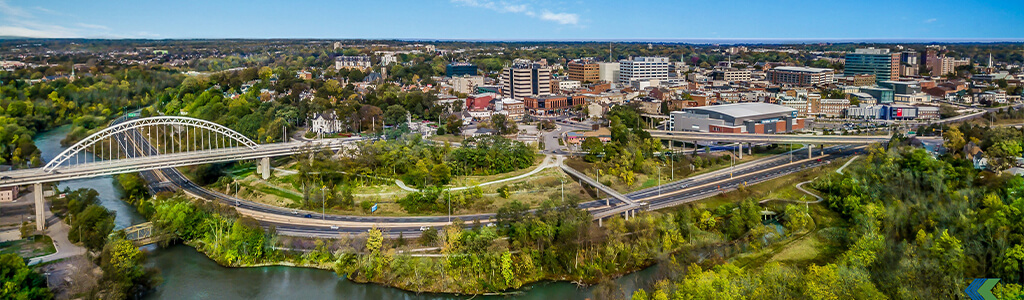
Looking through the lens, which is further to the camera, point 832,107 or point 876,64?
point 876,64

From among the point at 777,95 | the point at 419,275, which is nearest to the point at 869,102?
the point at 777,95

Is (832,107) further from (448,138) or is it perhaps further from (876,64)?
(876,64)

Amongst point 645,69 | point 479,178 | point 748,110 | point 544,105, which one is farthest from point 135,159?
point 645,69

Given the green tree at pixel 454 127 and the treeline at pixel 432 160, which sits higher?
the green tree at pixel 454 127

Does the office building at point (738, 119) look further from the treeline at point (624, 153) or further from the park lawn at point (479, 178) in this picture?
the park lawn at point (479, 178)

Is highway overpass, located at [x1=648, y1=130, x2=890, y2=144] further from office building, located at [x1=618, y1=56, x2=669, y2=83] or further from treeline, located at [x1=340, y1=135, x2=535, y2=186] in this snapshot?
office building, located at [x1=618, y1=56, x2=669, y2=83]

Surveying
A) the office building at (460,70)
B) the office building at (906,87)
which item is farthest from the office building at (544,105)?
the office building at (906,87)

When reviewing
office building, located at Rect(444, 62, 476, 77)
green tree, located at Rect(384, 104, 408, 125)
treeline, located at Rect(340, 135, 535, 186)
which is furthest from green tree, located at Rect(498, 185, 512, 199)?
office building, located at Rect(444, 62, 476, 77)
